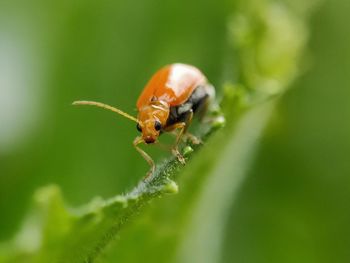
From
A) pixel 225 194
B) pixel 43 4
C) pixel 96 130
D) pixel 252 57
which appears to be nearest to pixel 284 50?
pixel 252 57

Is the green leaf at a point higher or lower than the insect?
lower

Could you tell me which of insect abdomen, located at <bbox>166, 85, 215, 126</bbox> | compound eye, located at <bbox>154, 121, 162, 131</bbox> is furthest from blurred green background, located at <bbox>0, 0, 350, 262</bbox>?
compound eye, located at <bbox>154, 121, 162, 131</bbox>

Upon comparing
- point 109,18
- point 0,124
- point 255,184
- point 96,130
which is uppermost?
point 109,18

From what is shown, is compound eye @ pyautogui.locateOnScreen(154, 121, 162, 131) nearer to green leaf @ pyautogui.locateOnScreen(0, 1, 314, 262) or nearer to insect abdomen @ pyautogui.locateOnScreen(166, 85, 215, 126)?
insect abdomen @ pyautogui.locateOnScreen(166, 85, 215, 126)

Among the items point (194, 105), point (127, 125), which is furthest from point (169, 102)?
point (127, 125)

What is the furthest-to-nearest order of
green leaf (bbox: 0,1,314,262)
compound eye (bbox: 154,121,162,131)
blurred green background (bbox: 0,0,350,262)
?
1. blurred green background (bbox: 0,0,350,262)
2. compound eye (bbox: 154,121,162,131)
3. green leaf (bbox: 0,1,314,262)

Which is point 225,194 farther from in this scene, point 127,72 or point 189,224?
point 127,72

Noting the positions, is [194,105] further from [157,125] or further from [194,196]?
[194,196]
